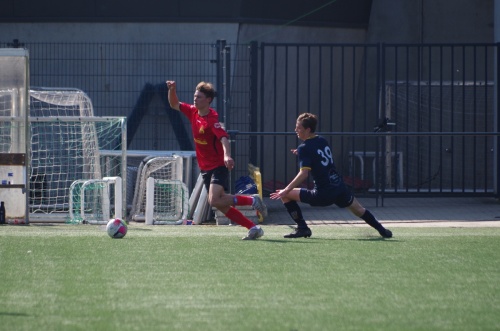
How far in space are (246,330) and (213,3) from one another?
523 inches

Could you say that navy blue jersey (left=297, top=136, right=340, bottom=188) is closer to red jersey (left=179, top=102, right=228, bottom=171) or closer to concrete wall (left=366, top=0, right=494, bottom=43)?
red jersey (left=179, top=102, right=228, bottom=171)

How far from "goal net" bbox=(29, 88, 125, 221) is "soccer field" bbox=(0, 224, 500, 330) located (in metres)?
4.74

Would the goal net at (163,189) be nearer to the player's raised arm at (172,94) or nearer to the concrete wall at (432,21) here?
the player's raised arm at (172,94)

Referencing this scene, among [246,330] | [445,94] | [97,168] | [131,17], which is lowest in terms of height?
[246,330]

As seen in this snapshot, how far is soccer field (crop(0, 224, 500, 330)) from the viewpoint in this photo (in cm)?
581

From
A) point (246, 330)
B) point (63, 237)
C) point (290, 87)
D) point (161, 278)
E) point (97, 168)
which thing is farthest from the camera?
point (290, 87)

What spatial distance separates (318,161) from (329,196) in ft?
1.35

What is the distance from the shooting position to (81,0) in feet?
59.2

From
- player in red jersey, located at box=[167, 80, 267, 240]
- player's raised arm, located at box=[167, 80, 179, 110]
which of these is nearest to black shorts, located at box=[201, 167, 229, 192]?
player in red jersey, located at box=[167, 80, 267, 240]

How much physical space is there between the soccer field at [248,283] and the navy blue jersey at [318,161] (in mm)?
679

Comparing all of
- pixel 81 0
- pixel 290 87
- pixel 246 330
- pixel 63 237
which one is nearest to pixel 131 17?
pixel 81 0

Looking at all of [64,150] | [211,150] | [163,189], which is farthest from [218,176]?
[64,150]

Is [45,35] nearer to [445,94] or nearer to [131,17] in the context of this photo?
[131,17]

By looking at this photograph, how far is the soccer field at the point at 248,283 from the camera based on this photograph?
229 inches
